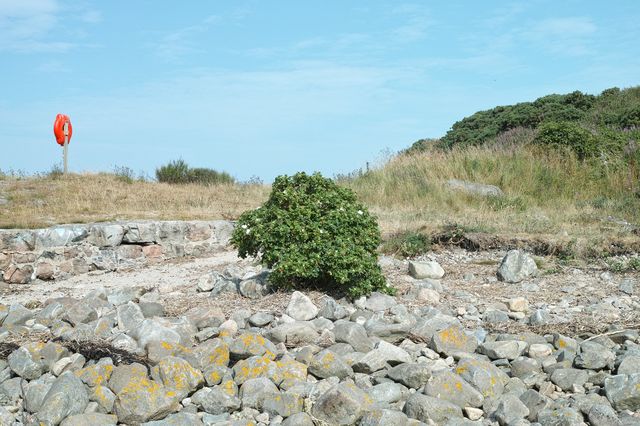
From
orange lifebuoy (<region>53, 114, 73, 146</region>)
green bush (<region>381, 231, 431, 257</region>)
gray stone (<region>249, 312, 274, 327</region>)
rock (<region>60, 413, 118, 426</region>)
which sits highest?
orange lifebuoy (<region>53, 114, 73, 146</region>)

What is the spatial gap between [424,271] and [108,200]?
295 inches

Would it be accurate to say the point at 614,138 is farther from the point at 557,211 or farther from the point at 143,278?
the point at 143,278

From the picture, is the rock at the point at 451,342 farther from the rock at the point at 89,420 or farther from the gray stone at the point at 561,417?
the rock at the point at 89,420

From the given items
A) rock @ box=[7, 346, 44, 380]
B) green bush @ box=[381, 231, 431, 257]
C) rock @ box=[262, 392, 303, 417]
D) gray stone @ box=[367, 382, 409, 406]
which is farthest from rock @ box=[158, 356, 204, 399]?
green bush @ box=[381, 231, 431, 257]

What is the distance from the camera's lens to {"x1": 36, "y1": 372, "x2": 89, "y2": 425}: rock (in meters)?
4.41

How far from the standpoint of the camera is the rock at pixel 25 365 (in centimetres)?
509

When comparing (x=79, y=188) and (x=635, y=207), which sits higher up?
(x=79, y=188)

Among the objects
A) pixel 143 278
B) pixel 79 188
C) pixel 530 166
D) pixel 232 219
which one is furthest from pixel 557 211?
pixel 79 188

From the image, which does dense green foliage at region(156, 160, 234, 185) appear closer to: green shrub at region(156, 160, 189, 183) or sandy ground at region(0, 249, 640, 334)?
green shrub at region(156, 160, 189, 183)

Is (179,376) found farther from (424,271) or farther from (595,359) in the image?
(424,271)

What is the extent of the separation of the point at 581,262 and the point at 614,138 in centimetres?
952

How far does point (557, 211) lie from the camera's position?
12352mm

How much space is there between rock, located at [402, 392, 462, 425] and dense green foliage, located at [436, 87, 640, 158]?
1372cm

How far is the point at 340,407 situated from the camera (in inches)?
167
